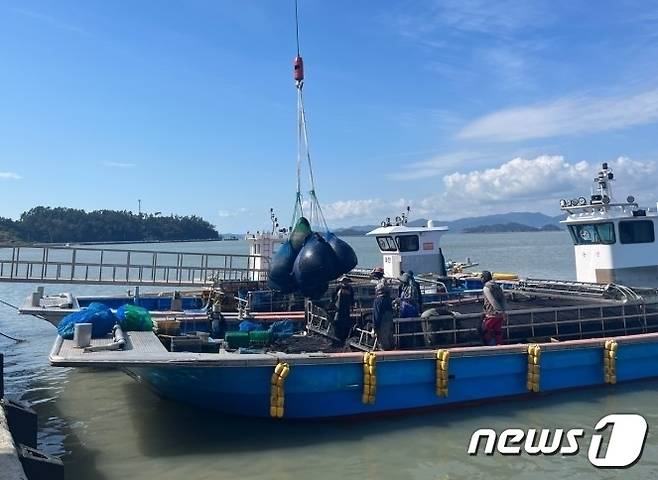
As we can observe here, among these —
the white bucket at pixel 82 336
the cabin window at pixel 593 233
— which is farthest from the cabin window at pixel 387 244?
the white bucket at pixel 82 336

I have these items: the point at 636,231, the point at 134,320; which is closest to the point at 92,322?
the point at 134,320

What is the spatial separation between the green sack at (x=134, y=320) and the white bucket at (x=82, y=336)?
1635 mm

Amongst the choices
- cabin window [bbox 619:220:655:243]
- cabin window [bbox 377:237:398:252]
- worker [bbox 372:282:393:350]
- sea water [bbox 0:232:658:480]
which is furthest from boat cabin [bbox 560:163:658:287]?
worker [bbox 372:282:393:350]

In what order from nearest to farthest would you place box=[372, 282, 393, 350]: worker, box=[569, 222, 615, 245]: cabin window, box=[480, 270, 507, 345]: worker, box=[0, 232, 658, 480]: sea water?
1. box=[0, 232, 658, 480]: sea water
2. box=[372, 282, 393, 350]: worker
3. box=[480, 270, 507, 345]: worker
4. box=[569, 222, 615, 245]: cabin window

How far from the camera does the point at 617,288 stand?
1245cm

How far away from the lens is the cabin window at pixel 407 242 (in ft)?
69.4

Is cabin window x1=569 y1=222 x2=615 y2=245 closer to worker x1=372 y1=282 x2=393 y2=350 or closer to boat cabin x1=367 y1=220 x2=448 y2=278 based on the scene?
boat cabin x1=367 y1=220 x2=448 y2=278

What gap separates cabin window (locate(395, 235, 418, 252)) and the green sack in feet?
41.3

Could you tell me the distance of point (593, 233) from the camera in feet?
51.2

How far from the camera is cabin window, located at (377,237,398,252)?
21.4 meters

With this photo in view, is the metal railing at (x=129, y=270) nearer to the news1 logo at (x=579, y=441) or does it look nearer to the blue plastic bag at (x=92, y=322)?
the blue plastic bag at (x=92, y=322)

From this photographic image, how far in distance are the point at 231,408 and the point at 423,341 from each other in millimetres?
3409

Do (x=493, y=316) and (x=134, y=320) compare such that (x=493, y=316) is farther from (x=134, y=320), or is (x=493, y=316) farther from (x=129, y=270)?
(x=129, y=270)

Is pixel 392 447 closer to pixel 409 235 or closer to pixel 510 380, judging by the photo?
pixel 510 380
